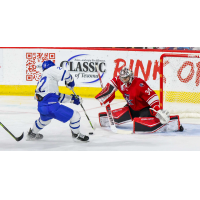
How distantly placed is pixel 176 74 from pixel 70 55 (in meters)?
3.14

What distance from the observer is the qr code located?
830 centimetres

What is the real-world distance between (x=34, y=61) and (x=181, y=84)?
400 cm

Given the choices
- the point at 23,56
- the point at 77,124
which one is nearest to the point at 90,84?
the point at 23,56

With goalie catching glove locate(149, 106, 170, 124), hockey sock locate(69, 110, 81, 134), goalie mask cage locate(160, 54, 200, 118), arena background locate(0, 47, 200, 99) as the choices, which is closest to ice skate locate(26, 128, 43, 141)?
hockey sock locate(69, 110, 81, 134)

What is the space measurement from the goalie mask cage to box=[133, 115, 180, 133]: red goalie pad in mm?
1159

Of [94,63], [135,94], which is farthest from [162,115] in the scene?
[94,63]

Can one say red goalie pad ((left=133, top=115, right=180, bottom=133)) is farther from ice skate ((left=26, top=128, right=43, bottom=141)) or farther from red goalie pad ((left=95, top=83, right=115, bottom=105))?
Answer: ice skate ((left=26, top=128, right=43, bottom=141))

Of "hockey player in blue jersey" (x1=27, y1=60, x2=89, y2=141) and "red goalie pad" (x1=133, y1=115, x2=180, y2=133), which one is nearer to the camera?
"hockey player in blue jersey" (x1=27, y1=60, x2=89, y2=141)

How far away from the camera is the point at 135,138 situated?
442 cm

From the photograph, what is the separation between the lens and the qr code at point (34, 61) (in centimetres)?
→ 830

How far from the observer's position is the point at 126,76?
4555 mm

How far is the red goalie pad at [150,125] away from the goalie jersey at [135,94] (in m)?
0.22

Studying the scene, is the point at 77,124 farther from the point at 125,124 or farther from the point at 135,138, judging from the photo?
the point at 125,124

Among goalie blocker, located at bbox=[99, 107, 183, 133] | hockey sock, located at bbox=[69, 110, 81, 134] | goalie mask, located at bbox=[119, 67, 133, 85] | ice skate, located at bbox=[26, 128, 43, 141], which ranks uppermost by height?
goalie mask, located at bbox=[119, 67, 133, 85]
